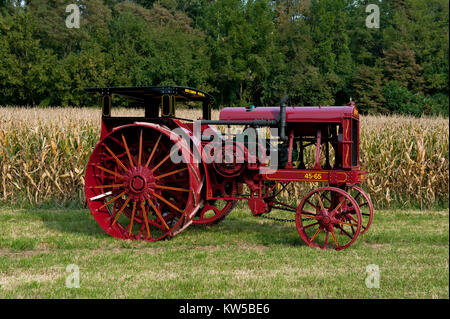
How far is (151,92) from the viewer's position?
6727 mm

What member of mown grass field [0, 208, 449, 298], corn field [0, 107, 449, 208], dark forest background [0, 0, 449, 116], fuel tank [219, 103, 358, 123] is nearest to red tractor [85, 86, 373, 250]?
fuel tank [219, 103, 358, 123]

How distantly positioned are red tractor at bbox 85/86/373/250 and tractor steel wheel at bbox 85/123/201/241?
0.05ft

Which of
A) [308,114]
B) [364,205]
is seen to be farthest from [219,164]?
[364,205]

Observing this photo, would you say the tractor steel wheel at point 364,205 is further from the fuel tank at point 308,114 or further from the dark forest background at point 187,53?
the dark forest background at point 187,53

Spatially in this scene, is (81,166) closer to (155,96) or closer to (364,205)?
(155,96)

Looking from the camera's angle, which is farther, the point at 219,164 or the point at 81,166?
the point at 81,166

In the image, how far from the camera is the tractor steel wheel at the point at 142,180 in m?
6.47

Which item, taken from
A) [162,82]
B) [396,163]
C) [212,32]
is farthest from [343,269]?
[212,32]

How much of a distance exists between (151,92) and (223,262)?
8.50 ft

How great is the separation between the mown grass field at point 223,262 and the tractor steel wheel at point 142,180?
12.9 inches

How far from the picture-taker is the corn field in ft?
32.8

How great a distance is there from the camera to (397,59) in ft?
42.1

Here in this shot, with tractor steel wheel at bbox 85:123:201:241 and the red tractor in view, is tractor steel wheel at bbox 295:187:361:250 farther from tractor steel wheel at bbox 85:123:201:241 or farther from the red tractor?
tractor steel wheel at bbox 85:123:201:241
